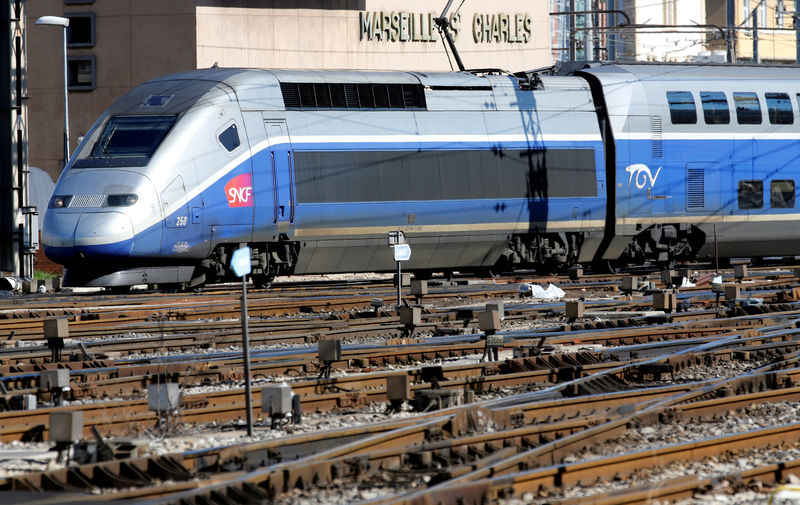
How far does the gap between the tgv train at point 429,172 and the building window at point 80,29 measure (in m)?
22.0

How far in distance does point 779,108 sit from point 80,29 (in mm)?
25882

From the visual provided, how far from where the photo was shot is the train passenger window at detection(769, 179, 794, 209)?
2692 cm

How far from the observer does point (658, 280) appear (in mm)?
24719

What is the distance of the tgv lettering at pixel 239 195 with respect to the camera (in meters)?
21.5

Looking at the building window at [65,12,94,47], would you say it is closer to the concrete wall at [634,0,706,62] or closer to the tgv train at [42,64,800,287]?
the tgv train at [42,64,800,287]

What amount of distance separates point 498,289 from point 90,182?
7270 millimetres

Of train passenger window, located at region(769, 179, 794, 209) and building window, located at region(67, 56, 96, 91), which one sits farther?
building window, located at region(67, 56, 96, 91)

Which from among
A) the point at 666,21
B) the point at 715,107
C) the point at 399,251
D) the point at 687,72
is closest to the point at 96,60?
the point at 687,72

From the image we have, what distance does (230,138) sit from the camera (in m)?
21.6

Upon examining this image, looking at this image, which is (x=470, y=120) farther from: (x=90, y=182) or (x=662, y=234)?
(x=90, y=182)

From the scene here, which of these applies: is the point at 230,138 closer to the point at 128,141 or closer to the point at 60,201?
the point at 128,141

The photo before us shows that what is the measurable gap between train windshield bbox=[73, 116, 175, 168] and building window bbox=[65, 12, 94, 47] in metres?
23.0

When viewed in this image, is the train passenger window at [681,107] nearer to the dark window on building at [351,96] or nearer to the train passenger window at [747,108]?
the train passenger window at [747,108]

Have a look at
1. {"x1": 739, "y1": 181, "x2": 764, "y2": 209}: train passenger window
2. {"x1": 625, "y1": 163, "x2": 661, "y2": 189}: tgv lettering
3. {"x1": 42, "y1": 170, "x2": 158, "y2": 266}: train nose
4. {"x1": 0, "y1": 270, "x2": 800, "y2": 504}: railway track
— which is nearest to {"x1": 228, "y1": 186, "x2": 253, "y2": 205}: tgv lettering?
{"x1": 42, "y1": 170, "x2": 158, "y2": 266}: train nose
